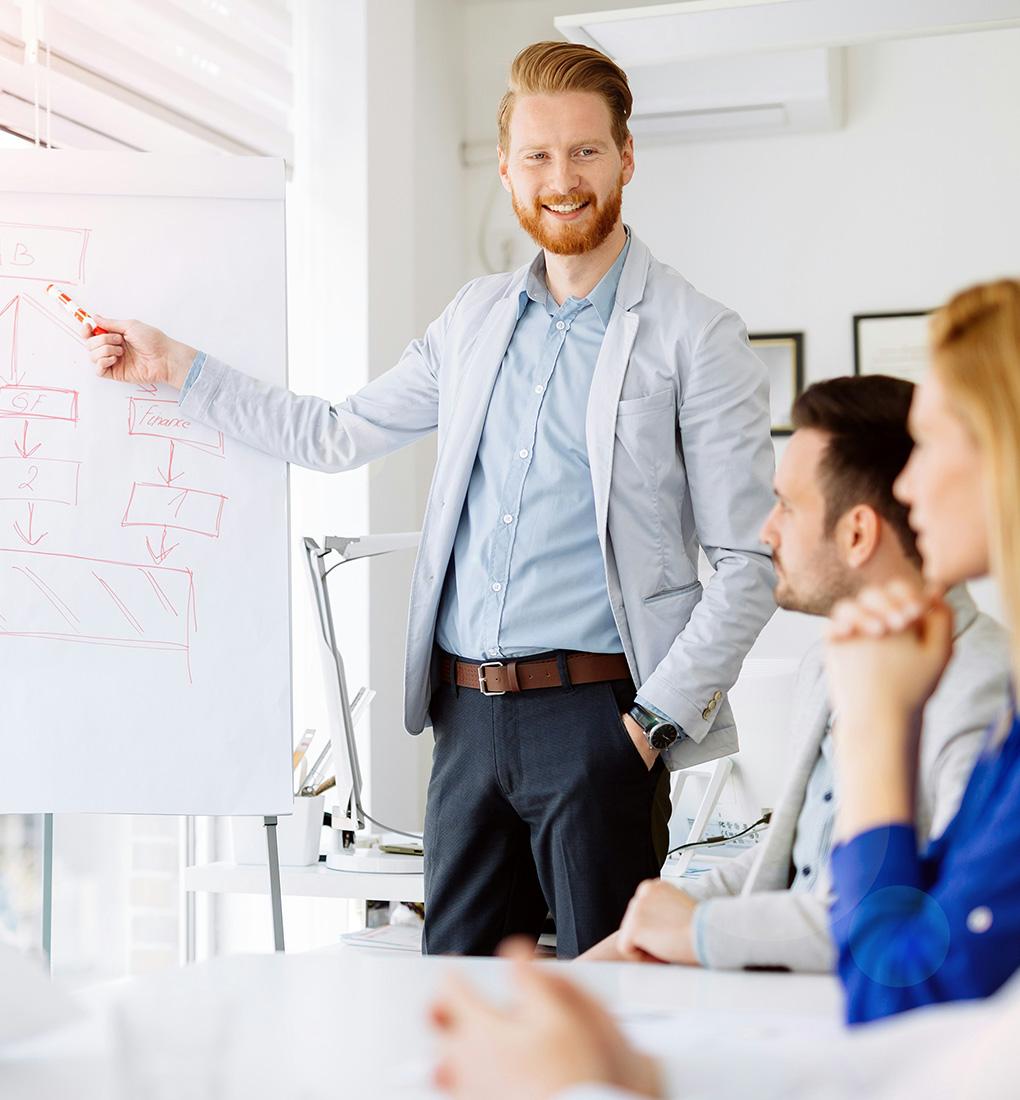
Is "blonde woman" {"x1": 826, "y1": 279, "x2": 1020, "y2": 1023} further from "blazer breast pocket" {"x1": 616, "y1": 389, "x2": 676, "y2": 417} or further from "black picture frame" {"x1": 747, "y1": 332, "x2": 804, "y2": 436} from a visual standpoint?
"black picture frame" {"x1": 747, "y1": 332, "x2": 804, "y2": 436}

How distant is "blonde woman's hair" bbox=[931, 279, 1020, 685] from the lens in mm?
778

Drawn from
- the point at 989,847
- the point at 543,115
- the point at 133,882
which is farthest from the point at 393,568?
the point at 989,847

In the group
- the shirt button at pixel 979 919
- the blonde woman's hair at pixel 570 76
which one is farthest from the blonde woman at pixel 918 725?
the blonde woman's hair at pixel 570 76

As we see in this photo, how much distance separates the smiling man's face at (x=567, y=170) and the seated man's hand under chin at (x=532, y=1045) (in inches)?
54.3

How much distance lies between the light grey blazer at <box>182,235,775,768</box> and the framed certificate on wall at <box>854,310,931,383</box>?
2166mm

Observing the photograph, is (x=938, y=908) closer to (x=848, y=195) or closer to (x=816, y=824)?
(x=816, y=824)

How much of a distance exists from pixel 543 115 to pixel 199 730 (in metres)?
1.02

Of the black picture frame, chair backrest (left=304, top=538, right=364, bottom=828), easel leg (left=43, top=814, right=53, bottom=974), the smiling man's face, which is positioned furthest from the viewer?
the black picture frame

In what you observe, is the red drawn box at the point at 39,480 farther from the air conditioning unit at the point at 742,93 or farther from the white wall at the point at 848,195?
the white wall at the point at 848,195

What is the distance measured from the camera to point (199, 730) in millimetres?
2072

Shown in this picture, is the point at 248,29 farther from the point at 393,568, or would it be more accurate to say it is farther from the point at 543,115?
the point at 543,115

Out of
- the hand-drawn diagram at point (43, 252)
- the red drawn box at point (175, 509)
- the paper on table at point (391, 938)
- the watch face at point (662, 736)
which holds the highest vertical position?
the hand-drawn diagram at point (43, 252)

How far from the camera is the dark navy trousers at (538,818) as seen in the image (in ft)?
6.15

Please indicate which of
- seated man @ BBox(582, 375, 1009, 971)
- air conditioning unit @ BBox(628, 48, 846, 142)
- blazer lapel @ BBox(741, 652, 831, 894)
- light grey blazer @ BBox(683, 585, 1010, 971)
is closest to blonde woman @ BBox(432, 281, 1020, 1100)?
light grey blazer @ BBox(683, 585, 1010, 971)
